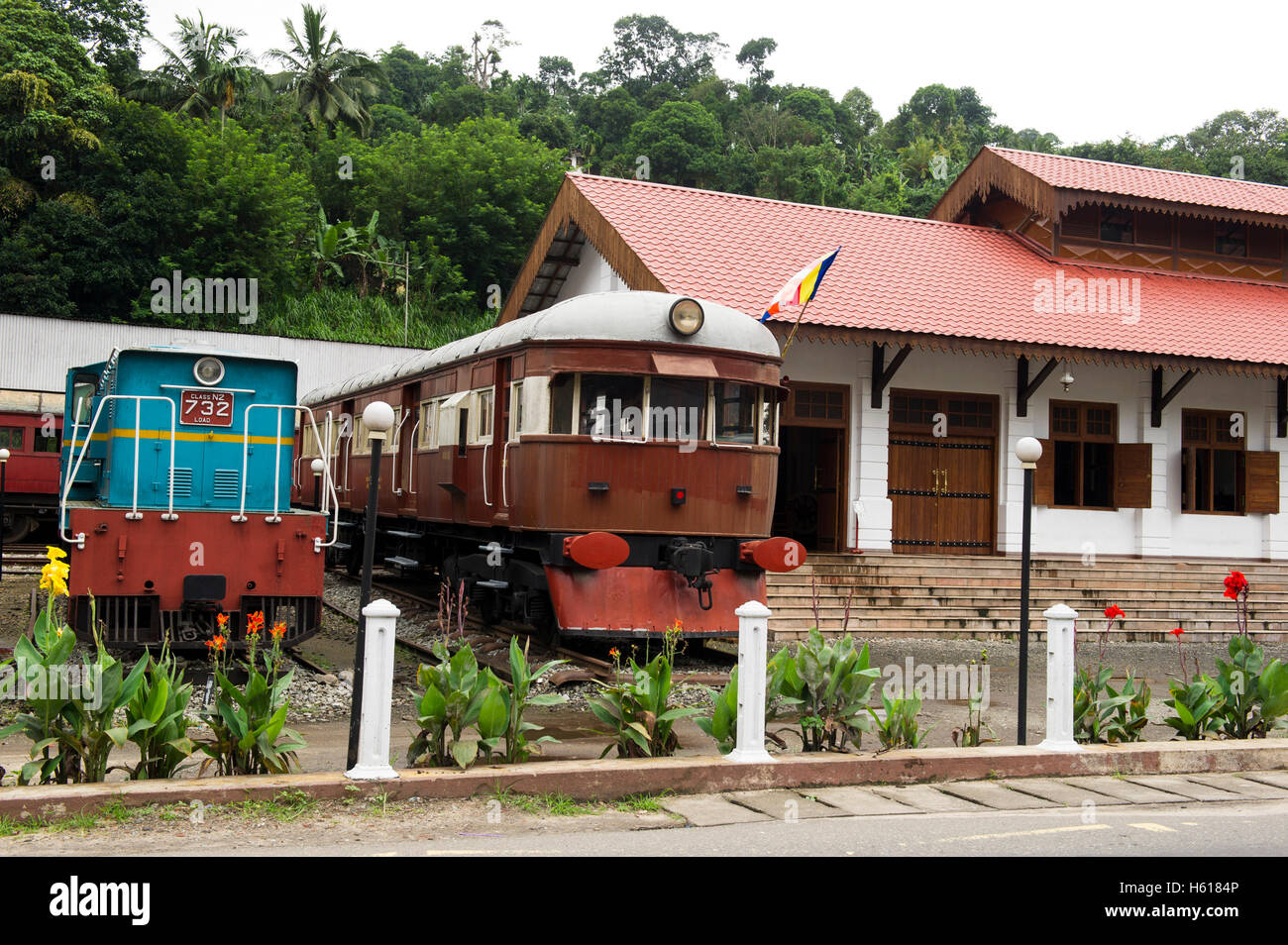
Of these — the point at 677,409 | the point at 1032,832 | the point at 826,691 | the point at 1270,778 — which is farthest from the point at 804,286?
the point at 1032,832

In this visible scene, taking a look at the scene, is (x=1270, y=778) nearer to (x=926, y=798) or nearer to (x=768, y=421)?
(x=926, y=798)

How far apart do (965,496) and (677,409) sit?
9.06 metres

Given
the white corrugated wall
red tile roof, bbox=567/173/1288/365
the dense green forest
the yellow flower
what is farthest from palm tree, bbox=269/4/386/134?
the yellow flower

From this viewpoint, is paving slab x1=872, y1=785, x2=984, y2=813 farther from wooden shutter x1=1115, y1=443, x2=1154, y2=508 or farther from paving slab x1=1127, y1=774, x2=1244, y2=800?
wooden shutter x1=1115, y1=443, x2=1154, y2=508

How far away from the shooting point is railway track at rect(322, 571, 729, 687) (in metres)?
11.1

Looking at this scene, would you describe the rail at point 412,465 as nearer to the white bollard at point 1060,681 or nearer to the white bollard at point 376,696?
the white bollard at point 376,696

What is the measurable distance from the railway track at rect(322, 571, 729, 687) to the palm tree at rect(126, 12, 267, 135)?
42623 millimetres

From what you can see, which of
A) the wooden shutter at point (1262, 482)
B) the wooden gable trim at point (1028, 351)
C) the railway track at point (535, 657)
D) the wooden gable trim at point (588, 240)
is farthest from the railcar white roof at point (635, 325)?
the wooden shutter at point (1262, 482)

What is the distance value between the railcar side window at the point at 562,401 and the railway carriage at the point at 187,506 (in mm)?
2324

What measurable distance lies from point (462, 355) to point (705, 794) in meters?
8.39

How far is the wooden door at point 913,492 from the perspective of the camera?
771 inches

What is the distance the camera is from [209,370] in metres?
11.8
